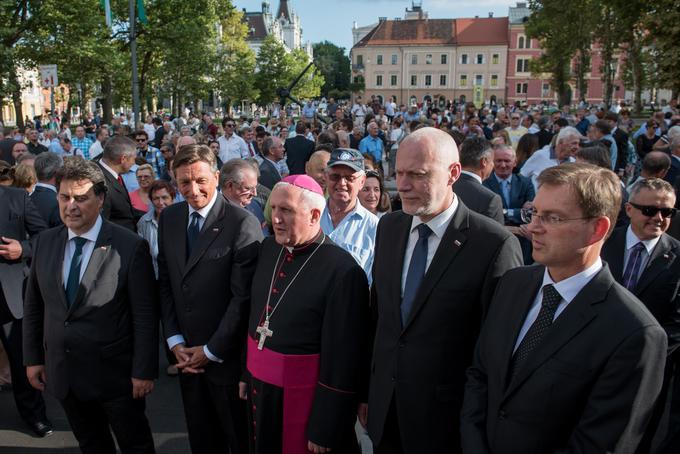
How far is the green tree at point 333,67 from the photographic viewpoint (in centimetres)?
11369

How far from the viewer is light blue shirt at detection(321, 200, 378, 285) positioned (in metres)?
3.73

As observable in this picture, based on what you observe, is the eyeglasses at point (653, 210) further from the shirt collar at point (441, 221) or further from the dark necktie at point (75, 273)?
the dark necktie at point (75, 273)

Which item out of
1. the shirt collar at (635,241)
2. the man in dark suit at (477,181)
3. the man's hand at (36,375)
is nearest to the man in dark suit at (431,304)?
the shirt collar at (635,241)

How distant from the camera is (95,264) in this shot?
10.5 feet

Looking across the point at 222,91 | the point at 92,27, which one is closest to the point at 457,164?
the point at 92,27

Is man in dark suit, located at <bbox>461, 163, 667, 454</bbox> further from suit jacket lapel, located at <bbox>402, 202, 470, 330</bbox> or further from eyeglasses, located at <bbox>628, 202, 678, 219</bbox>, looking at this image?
eyeglasses, located at <bbox>628, 202, 678, 219</bbox>

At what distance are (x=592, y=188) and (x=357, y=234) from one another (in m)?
1.93

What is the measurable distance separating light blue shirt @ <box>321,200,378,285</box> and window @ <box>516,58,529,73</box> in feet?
301

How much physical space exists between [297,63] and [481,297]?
69800 mm

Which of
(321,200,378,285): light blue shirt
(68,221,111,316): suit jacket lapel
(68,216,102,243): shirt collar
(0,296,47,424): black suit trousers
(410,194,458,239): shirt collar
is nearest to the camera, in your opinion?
(410,194,458,239): shirt collar

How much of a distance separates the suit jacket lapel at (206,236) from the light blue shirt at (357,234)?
0.82 metres

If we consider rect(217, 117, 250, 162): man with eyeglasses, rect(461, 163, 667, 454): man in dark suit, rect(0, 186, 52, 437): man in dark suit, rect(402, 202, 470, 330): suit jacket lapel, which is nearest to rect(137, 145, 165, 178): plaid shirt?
rect(217, 117, 250, 162): man with eyeglasses

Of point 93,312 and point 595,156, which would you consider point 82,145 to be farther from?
point 595,156

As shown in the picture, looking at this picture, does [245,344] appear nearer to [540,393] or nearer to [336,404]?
[336,404]
